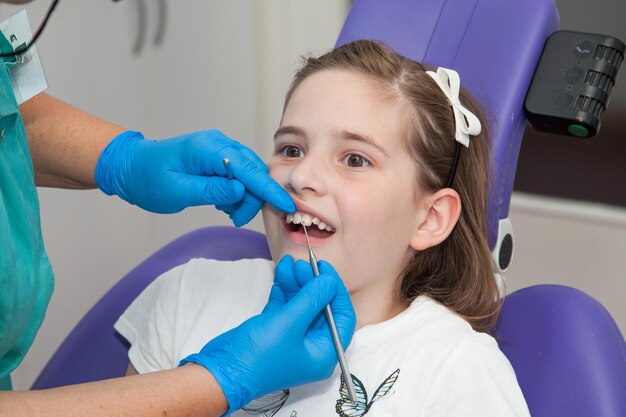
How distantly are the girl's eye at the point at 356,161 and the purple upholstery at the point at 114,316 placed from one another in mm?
478

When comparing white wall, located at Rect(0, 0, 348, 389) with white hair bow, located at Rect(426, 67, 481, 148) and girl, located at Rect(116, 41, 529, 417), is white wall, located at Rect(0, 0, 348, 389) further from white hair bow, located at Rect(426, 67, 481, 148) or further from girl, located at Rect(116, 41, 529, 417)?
white hair bow, located at Rect(426, 67, 481, 148)

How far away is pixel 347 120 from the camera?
1.29 meters

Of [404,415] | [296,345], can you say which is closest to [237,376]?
[296,345]

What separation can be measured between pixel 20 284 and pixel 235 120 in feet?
5.11

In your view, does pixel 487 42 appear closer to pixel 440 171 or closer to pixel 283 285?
pixel 440 171

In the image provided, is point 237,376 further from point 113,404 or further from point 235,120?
point 235,120

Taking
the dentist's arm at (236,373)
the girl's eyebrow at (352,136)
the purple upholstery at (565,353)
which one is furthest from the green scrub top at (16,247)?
the purple upholstery at (565,353)

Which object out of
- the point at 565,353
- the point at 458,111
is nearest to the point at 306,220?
the point at 458,111

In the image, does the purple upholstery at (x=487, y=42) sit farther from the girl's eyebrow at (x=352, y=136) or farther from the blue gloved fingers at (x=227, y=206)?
the blue gloved fingers at (x=227, y=206)

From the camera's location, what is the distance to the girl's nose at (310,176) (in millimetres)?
1251

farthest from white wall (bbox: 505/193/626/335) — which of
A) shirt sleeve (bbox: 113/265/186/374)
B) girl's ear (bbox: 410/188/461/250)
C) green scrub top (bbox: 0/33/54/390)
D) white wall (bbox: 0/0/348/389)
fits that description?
green scrub top (bbox: 0/33/54/390)

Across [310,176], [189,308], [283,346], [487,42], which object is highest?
[487,42]

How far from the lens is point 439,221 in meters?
1.39

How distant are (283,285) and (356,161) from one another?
0.22m
